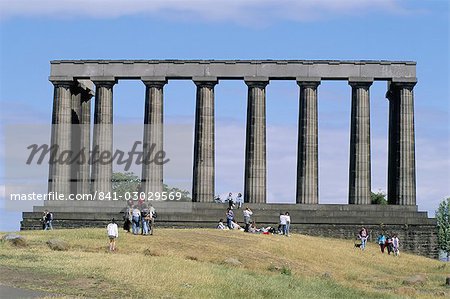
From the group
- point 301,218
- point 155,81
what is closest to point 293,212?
point 301,218

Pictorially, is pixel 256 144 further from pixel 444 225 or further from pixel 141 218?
pixel 444 225

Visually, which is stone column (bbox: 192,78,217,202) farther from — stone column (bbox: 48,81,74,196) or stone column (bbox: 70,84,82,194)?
stone column (bbox: 70,84,82,194)

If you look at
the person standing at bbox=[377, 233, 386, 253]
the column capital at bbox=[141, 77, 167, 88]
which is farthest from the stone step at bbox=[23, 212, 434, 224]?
the column capital at bbox=[141, 77, 167, 88]

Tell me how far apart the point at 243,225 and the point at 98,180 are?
682 inches

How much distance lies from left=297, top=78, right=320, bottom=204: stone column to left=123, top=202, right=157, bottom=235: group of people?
2738 cm

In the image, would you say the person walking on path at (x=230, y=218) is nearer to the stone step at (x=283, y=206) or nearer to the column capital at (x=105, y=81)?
the stone step at (x=283, y=206)

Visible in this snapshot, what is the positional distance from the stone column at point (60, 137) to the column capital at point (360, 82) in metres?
28.0

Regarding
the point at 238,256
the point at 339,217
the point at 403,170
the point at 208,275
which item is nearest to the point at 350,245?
the point at 339,217

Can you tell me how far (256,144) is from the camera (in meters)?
99.8

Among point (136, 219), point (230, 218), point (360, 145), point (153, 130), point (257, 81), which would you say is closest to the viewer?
point (136, 219)

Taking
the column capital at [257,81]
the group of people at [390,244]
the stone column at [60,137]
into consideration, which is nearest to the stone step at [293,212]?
the stone column at [60,137]

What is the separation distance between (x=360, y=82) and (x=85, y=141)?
95.1 ft

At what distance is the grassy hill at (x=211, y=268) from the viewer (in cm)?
4809

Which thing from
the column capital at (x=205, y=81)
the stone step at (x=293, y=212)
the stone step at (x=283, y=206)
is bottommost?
the stone step at (x=293, y=212)
